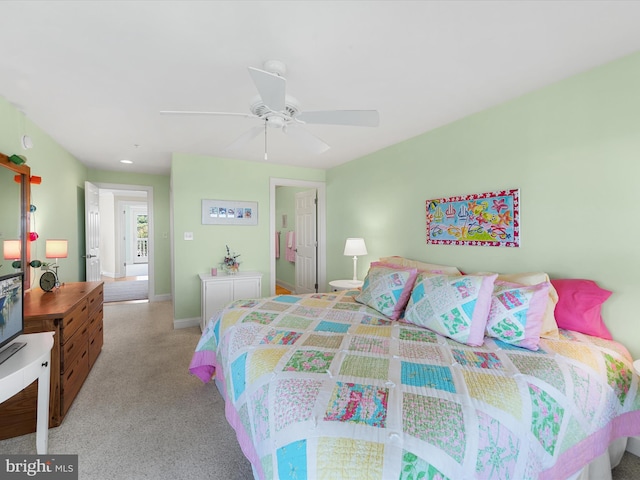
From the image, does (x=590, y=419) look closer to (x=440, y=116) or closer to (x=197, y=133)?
(x=440, y=116)

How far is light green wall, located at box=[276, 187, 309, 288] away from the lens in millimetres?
6113

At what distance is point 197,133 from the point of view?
316 centimetres

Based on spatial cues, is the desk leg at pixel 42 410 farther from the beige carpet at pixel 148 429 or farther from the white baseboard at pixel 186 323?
the white baseboard at pixel 186 323

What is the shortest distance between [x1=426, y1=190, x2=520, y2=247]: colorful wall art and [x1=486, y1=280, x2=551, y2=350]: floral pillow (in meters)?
0.68

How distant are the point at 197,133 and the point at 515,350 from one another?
3.31 meters

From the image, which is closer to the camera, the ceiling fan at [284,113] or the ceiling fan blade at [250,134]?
the ceiling fan at [284,113]

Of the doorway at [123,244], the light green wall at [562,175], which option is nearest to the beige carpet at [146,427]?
the light green wall at [562,175]

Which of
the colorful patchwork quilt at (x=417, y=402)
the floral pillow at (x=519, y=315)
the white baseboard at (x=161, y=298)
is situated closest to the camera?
the colorful patchwork quilt at (x=417, y=402)

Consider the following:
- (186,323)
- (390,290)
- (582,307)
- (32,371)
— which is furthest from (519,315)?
(186,323)

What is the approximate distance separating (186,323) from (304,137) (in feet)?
10.3

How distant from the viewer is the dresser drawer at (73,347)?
2023mm

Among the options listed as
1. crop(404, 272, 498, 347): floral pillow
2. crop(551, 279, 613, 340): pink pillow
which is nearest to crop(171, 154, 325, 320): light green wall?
crop(404, 272, 498, 347): floral pillow

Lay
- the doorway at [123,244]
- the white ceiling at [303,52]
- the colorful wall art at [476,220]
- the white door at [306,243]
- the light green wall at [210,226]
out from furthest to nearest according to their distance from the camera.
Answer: the doorway at [123,244]
the white door at [306,243]
the light green wall at [210,226]
the colorful wall art at [476,220]
the white ceiling at [303,52]

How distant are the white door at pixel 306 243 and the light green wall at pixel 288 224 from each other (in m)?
0.32
